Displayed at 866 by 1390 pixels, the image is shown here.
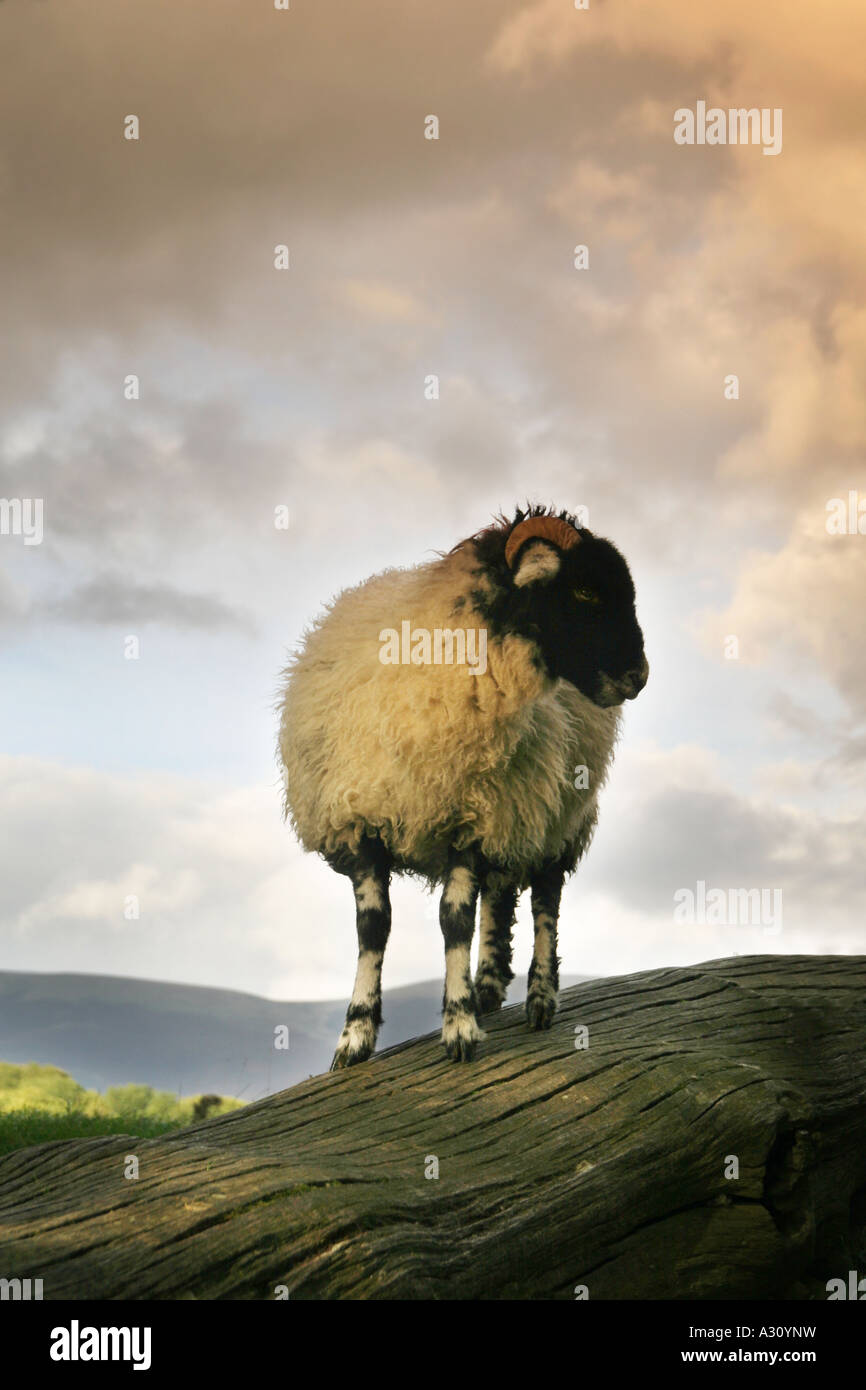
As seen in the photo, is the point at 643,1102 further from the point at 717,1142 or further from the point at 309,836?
the point at 309,836

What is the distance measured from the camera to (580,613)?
7480 mm

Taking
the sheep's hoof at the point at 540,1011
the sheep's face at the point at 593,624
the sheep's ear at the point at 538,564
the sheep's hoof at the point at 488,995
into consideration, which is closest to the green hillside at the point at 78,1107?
the sheep's hoof at the point at 488,995

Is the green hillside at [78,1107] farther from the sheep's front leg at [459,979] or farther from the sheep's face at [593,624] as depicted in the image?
the sheep's face at [593,624]

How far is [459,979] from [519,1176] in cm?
135

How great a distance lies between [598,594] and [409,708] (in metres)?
1.41

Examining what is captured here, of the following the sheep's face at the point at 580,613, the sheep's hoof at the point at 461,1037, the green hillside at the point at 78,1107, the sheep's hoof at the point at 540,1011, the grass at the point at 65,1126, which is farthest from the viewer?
the green hillside at the point at 78,1107

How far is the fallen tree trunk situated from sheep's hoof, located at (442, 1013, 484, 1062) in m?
0.10

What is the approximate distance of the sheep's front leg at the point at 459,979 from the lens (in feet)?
24.0

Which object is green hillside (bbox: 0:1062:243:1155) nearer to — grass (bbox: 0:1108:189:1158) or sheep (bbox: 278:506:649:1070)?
grass (bbox: 0:1108:189:1158)

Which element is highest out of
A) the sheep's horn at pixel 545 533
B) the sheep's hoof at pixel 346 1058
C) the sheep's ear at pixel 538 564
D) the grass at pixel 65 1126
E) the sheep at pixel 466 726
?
the sheep's horn at pixel 545 533

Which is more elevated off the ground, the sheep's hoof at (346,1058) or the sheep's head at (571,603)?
the sheep's head at (571,603)

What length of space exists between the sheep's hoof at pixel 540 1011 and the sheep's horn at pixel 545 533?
9.58 ft

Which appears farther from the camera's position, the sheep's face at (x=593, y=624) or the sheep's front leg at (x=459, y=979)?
the sheep's face at (x=593, y=624)
